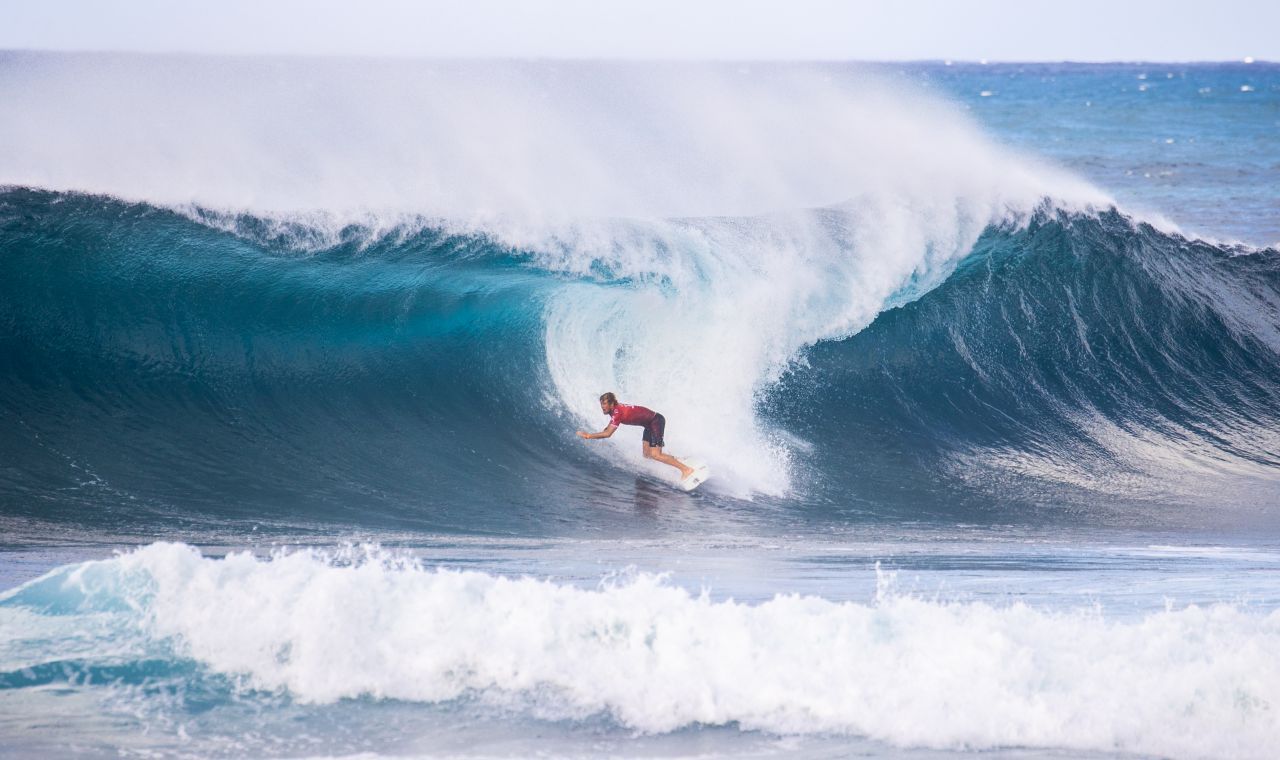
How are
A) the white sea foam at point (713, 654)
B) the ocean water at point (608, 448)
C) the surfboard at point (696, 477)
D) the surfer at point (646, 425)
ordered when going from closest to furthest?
the white sea foam at point (713, 654)
the ocean water at point (608, 448)
the surfboard at point (696, 477)
the surfer at point (646, 425)

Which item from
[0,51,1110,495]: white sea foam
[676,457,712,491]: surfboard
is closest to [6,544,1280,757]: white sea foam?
[676,457,712,491]: surfboard

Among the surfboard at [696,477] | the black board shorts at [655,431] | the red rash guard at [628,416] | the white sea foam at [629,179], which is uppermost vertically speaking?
the white sea foam at [629,179]

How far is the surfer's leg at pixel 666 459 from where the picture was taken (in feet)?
27.3

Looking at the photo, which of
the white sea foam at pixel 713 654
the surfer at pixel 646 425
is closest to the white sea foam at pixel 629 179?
the surfer at pixel 646 425

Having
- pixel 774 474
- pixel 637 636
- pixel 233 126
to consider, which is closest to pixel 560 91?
pixel 233 126

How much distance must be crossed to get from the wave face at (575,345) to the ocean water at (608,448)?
5cm

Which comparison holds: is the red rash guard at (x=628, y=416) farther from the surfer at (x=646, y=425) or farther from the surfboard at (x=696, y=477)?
the surfboard at (x=696, y=477)

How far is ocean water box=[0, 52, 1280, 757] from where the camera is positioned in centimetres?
469

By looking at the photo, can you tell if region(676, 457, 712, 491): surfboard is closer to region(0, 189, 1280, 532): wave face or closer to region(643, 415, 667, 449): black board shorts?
region(0, 189, 1280, 532): wave face

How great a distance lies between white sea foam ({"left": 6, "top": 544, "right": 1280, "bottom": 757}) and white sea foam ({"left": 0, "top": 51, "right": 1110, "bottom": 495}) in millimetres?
3567

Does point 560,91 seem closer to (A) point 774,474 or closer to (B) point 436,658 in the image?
(A) point 774,474

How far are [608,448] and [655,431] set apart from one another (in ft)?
2.47

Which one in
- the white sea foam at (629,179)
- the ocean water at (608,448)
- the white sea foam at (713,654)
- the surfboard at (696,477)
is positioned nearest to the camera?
the white sea foam at (713,654)

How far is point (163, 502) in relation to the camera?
758cm
